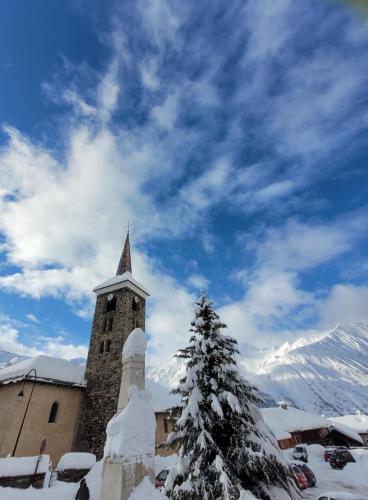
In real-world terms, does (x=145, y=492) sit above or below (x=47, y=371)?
below

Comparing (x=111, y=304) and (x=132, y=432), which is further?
(x=111, y=304)

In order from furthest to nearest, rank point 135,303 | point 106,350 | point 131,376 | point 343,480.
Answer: point 135,303 < point 106,350 < point 343,480 < point 131,376

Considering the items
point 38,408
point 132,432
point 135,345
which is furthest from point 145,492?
point 38,408

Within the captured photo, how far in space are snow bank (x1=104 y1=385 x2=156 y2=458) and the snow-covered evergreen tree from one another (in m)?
4.45

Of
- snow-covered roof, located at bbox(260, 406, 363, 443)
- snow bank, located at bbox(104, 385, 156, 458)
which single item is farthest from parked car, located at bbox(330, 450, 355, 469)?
snow bank, located at bbox(104, 385, 156, 458)

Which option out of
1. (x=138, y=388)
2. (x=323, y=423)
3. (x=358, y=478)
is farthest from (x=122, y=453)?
(x=323, y=423)

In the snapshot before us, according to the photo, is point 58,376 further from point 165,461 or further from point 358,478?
point 358,478

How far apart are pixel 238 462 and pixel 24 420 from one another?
16002 mm

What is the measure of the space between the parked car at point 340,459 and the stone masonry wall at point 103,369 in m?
19.2

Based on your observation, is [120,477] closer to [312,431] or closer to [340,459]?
[340,459]

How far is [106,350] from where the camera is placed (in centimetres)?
2556

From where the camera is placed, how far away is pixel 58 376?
22.4 meters

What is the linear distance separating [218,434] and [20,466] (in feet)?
28.3

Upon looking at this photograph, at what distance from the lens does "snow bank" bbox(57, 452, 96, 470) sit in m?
14.3
